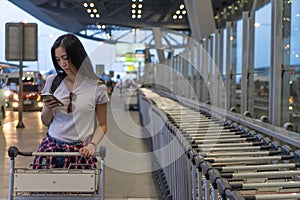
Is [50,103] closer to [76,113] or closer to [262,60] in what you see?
[76,113]

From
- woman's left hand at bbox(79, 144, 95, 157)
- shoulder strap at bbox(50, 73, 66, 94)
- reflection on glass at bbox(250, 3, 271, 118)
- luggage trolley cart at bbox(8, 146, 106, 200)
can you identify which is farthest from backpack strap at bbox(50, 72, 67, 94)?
reflection on glass at bbox(250, 3, 271, 118)

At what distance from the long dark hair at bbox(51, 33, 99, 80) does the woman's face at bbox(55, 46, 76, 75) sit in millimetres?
19

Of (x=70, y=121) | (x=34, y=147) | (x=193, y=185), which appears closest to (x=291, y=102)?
(x=193, y=185)

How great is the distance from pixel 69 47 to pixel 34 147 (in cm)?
747

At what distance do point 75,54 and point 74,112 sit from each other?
0.39 metres

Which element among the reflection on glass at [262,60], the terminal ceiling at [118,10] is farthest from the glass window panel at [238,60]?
the terminal ceiling at [118,10]

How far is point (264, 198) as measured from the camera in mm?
2105

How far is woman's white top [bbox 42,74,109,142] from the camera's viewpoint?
3.40 meters

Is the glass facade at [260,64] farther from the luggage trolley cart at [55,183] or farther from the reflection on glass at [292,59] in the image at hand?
the luggage trolley cart at [55,183]

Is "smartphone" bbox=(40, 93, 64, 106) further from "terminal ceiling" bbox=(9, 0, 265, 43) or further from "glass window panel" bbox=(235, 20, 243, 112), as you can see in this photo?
"terminal ceiling" bbox=(9, 0, 265, 43)

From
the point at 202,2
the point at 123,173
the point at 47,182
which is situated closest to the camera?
the point at 47,182

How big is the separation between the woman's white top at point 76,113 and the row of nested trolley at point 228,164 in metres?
0.72

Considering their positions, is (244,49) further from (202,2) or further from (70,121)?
(202,2)

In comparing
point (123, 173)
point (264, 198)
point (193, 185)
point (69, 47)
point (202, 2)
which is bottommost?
point (123, 173)
